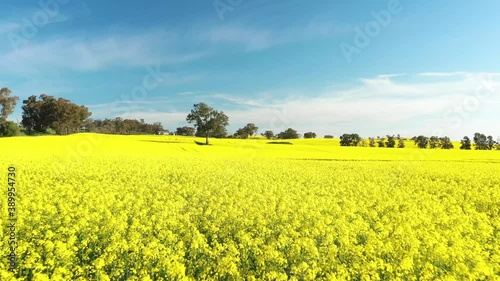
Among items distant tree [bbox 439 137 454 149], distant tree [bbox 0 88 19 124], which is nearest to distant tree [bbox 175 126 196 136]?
distant tree [bbox 0 88 19 124]

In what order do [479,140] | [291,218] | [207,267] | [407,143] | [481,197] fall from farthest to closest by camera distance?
[407,143] < [479,140] < [481,197] < [291,218] < [207,267]

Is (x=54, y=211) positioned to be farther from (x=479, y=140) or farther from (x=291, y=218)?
(x=479, y=140)

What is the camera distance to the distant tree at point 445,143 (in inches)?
3317

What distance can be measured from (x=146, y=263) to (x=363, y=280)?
4262 millimetres

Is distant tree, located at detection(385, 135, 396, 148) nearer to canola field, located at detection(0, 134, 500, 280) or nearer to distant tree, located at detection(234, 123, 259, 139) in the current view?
distant tree, located at detection(234, 123, 259, 139)

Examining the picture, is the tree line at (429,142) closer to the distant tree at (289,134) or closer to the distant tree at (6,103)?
the distant tree at (289,134)

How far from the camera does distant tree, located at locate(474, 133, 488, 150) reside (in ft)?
268

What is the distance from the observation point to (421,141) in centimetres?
9106

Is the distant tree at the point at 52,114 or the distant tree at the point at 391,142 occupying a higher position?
the distant tree at the point at 52,114

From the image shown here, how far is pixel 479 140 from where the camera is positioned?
86062mm

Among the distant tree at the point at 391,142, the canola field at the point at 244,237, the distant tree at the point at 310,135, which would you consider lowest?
the canola field at the point at 244,237

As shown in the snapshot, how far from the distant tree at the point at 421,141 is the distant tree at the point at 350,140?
Answer: 16.8 meters

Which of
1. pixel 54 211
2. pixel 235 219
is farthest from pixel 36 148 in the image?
pixel 235 219

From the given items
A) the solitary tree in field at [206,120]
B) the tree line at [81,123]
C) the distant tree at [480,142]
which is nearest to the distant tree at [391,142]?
the tree line at [81,123]
